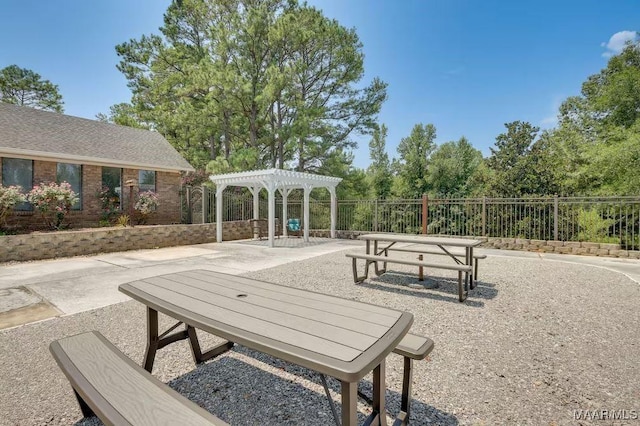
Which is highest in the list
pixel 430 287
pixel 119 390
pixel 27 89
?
pixel 27 89

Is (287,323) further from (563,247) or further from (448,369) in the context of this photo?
(563,247)

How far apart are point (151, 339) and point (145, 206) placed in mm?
10776

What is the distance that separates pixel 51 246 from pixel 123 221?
2878 mm

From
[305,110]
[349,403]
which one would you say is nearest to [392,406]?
[349,403]

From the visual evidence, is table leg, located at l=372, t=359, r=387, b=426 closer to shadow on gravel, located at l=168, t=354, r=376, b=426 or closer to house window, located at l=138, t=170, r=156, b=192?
shadow on gravel, located at l=168, t=354, r=376, b=426

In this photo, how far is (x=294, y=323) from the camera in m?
1.60

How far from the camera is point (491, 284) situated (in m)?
5.40

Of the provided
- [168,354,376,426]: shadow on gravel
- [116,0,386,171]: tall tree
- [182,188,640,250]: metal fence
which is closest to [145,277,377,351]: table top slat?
[168,354,376,426]: shadow on gravel

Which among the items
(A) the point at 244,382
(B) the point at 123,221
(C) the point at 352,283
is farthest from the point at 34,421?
(B) the point at 123,221

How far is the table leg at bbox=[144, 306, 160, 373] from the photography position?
2.41 meters

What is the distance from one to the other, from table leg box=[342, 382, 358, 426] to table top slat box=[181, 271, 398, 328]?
35 centimetres

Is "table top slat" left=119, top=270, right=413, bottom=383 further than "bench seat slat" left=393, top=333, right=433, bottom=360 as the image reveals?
No

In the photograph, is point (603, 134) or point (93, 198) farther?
point (603, 134)

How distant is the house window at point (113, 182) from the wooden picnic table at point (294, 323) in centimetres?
1141
